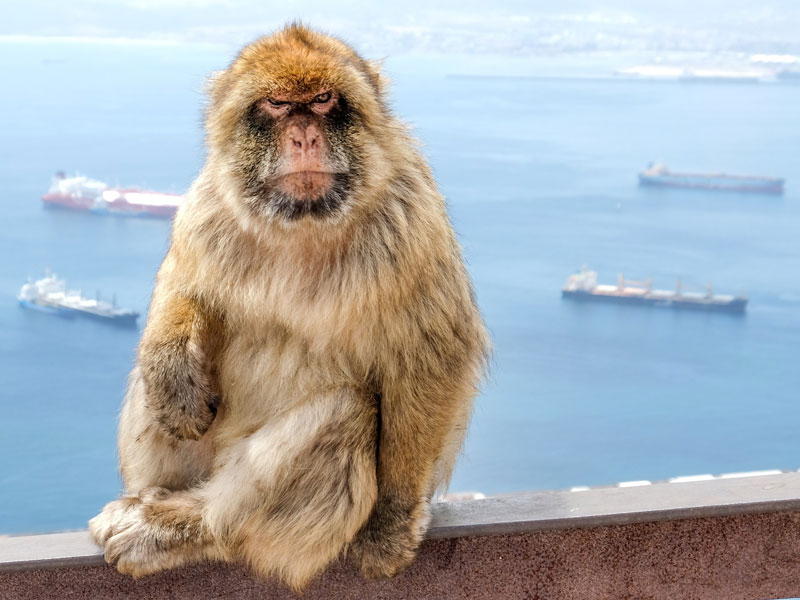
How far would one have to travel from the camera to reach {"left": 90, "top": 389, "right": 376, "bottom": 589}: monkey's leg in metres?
1.54

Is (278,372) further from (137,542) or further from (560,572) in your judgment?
(560,572)

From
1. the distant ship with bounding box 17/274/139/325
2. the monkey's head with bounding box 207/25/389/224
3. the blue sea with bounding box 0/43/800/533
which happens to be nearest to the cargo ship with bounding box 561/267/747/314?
the blue sea with bounding box 0/43/800/533

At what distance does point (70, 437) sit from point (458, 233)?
36.6ft

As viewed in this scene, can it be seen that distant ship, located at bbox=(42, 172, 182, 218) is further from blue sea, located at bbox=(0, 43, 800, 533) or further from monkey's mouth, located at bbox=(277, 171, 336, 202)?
monkey's mouth, located at bbox=(277, 171, 336, 202)

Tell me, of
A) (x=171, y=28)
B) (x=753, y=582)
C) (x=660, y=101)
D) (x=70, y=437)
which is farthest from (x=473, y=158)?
(x=753, y=582)

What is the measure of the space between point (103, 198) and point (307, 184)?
11688 mm

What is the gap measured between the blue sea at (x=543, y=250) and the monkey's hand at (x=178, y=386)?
395 inches

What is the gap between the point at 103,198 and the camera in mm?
12320

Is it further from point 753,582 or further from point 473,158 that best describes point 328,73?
point 473,158

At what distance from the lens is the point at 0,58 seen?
49.0 ft

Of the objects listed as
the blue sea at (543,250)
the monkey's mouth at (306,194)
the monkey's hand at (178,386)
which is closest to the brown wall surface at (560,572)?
the monkey's hand at (178,386)

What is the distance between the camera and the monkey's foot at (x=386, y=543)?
162 cm

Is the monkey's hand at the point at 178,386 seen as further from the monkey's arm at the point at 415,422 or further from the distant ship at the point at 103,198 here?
the distant ship at the point at 103,198

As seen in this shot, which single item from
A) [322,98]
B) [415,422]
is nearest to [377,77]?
[322,98]
